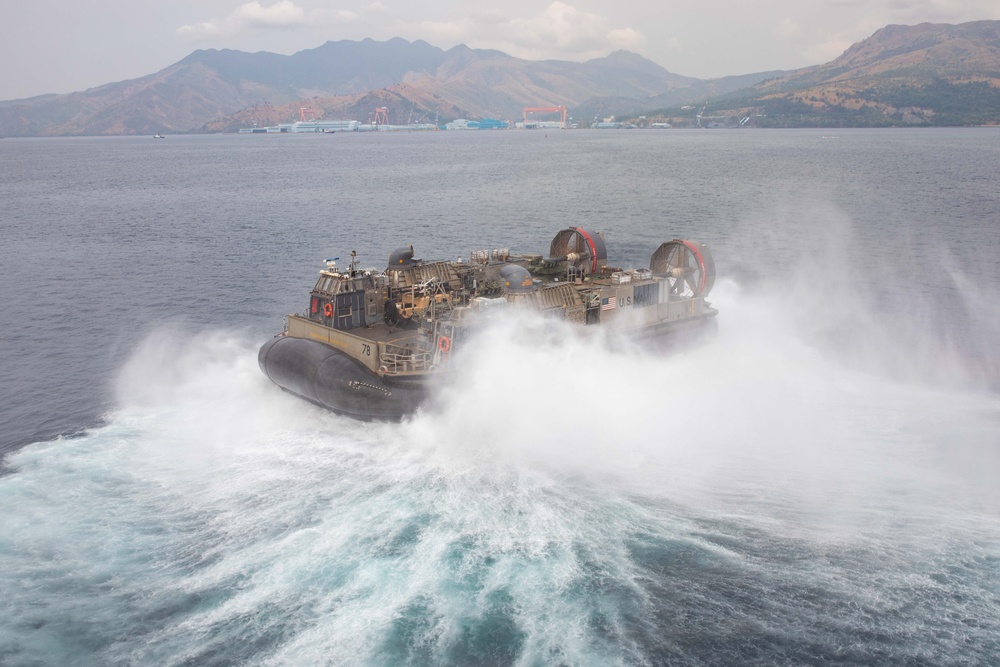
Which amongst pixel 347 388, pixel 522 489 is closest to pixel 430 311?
pixel 347 388

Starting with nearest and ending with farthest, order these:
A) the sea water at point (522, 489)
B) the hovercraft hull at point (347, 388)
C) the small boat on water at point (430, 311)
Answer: the sea water at point (522, 489) → the hovercraft hull at point (347, 388) → the small boat on water at point (430, 311)

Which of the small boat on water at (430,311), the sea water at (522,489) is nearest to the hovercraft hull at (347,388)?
the small boat on water at (430,311)

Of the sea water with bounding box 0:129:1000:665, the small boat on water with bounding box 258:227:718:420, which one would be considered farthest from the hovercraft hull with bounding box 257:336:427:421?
the sea water with bounding box 0:129:1000:665

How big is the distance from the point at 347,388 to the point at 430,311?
16.0 ft

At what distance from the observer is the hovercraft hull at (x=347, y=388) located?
85.0ft

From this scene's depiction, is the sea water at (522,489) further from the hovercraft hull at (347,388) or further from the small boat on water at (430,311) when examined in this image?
the small boat on water at (430,311)

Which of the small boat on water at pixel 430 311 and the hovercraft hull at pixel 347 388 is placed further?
Answer: the small boat on water at pixel 430 311

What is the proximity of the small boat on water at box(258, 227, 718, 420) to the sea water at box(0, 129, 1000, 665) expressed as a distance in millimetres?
1054

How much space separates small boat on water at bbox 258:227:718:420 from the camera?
26250 mm

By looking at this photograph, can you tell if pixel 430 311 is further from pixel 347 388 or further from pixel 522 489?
pixel 522 489

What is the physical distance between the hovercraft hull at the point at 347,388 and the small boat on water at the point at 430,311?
0.12ft

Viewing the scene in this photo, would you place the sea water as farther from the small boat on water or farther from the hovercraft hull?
the small boat on water

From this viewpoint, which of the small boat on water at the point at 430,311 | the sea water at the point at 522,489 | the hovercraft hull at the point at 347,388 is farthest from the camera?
the small boat on water at the point at 430,311

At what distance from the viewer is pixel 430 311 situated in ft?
95.2
